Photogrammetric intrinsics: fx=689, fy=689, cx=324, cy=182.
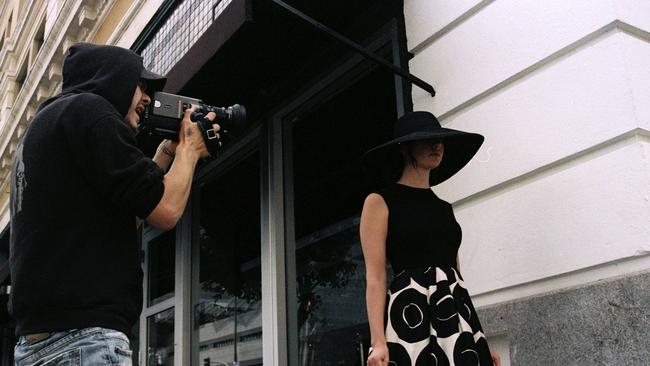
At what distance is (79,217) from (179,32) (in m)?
4.03

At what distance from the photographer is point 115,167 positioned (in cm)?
214

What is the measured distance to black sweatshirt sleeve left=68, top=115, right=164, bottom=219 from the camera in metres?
2.14

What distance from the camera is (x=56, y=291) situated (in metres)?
2.05

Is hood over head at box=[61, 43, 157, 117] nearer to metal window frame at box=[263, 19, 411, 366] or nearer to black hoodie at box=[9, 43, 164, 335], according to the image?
black hoodie at box=[9, 43, 164, 335]

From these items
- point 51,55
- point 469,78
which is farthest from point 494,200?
point 51,55

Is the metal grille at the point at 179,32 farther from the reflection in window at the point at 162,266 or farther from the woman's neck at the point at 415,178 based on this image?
the woman's neck at the point at 415,178

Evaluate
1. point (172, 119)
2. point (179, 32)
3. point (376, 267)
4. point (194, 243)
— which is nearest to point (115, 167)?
point (172, 119)

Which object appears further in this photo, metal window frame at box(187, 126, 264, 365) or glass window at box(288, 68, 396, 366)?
metal window frame at box(187, 126, 264, 365)

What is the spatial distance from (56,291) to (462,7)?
2.78 m

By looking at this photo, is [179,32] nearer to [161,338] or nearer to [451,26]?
[451,26]

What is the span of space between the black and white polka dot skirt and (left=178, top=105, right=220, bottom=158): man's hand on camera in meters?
0.98

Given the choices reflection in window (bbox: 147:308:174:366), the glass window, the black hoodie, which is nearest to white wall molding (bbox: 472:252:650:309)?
the glass window

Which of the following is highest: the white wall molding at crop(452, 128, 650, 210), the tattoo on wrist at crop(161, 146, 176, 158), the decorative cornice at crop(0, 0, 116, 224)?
the decorative cornice at crop(0, 0, 116, 224)

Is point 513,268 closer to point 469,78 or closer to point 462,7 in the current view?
point 469,78
